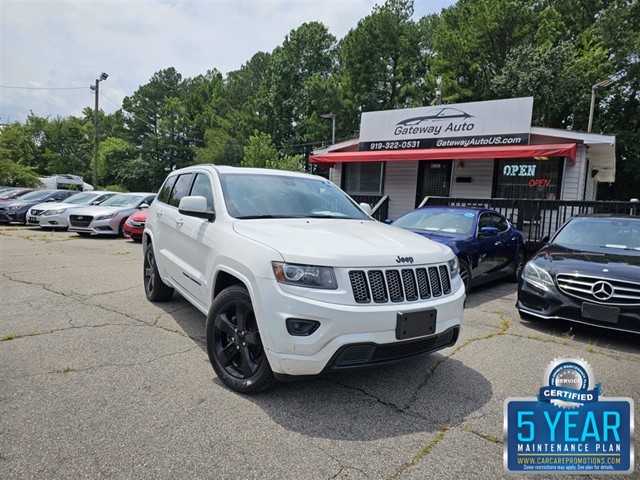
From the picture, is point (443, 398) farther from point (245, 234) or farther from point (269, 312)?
point (245, 234)

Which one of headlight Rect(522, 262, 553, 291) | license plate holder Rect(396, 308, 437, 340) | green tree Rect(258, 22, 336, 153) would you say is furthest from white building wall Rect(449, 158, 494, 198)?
green tree Rect(258, 22, 336, 153)

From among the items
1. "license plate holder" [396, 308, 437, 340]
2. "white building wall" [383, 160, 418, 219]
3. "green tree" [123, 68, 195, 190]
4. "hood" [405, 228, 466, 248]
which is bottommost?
"license plate holder" [396, 308, 437, 340]

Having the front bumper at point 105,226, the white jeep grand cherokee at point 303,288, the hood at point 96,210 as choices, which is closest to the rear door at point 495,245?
the white jeep grand cherokee at point 303,288

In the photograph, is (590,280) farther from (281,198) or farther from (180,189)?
(180,189)

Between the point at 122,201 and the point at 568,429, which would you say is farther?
the point at 122,201

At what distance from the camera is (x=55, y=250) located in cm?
1047

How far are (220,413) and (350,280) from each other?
1.27 meters

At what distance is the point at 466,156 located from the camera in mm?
12516

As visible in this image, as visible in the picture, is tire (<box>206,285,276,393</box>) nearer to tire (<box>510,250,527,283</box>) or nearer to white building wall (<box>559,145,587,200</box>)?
tire (<box>510,250,527,283</box>)

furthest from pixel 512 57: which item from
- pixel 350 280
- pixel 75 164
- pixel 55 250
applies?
pixel 75 164

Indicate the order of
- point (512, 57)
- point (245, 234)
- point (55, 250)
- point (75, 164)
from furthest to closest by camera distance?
Answer: point (75, 164) < point (512, 57) < point (55, 250) < point (245, 234)

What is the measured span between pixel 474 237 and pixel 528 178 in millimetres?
7663

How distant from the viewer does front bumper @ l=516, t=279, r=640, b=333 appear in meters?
4.40

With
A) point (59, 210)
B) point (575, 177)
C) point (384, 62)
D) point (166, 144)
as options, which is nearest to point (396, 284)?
point (575, 177)
